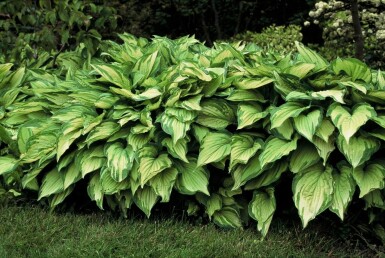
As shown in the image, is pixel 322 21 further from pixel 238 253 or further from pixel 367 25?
pixel 238 253

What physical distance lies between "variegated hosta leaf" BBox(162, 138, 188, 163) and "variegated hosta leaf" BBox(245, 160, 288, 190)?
497mm

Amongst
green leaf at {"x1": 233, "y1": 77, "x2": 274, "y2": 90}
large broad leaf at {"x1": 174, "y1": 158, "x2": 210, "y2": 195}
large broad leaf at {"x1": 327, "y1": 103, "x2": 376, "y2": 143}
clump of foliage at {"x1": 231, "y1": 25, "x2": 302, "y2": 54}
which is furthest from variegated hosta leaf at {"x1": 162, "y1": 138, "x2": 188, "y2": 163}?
clump of foliage at {"x1": 231, "y1": 25, "x2": 302, "y2": 54}

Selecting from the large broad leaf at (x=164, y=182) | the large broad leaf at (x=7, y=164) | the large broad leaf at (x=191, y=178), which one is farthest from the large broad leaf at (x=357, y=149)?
the large broad leaf at (x=7, y=164)

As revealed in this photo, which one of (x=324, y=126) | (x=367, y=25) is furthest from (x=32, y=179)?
(x=367, y=25)

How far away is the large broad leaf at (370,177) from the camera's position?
3.78m

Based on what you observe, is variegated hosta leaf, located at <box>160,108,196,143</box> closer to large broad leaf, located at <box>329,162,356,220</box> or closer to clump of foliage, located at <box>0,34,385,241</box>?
clump of foliage, located at <box>0,34,385,241</box>

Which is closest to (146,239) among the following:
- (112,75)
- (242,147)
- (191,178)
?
(191,178)

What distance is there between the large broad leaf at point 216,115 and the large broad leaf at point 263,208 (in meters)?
0.56

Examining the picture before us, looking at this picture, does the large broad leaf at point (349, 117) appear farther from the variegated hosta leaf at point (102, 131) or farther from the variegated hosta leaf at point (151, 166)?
the variegated hosta leaf at point (102, 131)

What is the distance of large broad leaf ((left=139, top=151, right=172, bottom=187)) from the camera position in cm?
405

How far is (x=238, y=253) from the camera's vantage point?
3691 mm

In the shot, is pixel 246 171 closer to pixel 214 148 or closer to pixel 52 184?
pixel 214 148

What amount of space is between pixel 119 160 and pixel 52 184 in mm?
635

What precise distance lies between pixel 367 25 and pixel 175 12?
4.38 metres
